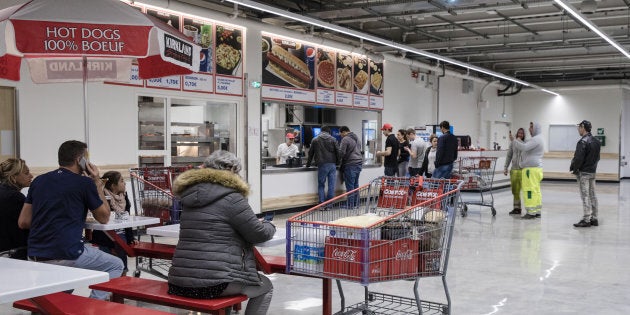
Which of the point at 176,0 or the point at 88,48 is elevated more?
the point at 176,0

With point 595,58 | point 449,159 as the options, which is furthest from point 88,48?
point 595,58

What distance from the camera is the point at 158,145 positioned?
29.0ft

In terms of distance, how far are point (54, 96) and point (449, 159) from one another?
247 inches

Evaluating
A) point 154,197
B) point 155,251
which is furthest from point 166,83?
point 155,251

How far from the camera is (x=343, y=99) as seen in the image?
12.6 metres

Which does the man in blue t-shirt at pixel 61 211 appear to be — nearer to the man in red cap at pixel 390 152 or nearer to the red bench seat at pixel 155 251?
the red bench seat at pixel 155 251

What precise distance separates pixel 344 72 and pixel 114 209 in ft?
27.0

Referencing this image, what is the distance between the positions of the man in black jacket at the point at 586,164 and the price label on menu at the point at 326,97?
15.3ft

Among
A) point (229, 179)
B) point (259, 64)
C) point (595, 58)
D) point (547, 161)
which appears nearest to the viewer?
point (229, 179)

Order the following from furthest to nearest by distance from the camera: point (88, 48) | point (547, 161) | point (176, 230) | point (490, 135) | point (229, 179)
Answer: point (547, 161) < point (490, 135) < point (88, 48) < point (176, 230) < point (229, 179)

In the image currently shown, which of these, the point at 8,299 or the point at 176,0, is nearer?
the point at 8,299

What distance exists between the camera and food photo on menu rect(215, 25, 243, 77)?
9578mm

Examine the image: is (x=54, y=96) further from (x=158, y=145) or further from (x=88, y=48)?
(x=88, y=48)

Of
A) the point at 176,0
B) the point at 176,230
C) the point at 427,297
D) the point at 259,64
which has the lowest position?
the point at 427,297
